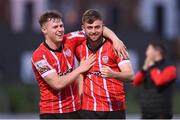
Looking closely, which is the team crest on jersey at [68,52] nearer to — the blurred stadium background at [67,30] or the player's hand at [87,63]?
the player's hand at [87,63]

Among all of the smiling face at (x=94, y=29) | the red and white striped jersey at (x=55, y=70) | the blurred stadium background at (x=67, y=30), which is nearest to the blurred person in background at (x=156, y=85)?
the red and white striped jersey at (x=55, y=70)

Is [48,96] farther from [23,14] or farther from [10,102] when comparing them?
[23,14]

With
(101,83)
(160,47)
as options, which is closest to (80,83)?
(101,83)

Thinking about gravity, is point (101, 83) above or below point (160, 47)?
below

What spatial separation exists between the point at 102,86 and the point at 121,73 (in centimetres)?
37

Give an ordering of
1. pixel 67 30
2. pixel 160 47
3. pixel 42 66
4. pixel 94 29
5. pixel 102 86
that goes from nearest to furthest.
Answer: pixel 94 29 → pixel 42 66 → pixel 102 86 → pixel 160 47 → pixel 67 30

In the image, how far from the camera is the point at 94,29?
853 centimetres

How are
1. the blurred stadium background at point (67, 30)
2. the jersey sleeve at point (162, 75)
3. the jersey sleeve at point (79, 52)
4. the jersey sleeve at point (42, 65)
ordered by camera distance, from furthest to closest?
1. the blurred stadium background at point (67, 30)
2. the jersey sleeve at point (162, 75)
3. the jersey sleeve at point (79, 52)
4. the jersey sleeve at point (42, 65)

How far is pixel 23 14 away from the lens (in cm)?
2309

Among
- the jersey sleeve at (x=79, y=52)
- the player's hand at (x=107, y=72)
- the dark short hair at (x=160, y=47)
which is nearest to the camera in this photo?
the player's hand at (x=107, y=72)

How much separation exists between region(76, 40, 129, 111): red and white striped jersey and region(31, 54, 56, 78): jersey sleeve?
1.26ft

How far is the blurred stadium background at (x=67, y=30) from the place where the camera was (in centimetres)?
1781

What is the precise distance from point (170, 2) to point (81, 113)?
15.5 metres

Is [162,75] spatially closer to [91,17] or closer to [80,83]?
[80,83]
